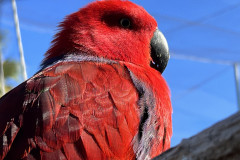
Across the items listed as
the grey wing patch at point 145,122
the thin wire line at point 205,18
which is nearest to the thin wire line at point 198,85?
the thin wire line at point 205,18

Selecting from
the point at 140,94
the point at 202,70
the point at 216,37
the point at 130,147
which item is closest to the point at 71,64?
the point at 140,94

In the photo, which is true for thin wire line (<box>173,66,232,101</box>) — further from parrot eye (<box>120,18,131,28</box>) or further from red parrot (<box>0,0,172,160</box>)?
red parrot (<box>0,0,172,160</box>)

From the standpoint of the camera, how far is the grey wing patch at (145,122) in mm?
1635

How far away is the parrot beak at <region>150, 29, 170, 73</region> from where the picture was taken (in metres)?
2.39

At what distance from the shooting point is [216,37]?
29.8 feet

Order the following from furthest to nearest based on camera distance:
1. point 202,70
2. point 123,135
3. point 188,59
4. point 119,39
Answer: point 202,70
point 188,59
point 119,39
point 123,135

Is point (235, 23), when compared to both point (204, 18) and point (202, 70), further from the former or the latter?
point (202, 70)

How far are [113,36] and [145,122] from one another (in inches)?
27.3

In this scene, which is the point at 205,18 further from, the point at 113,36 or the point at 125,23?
the point at 113,36

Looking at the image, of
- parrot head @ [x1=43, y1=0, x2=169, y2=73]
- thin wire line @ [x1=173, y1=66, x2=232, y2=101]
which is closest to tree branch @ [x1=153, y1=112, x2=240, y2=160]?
parrot head @ [x1=43, y1=0, x2=169, y2=73]

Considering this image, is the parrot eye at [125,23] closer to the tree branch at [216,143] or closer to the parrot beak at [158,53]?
the parrot beak at [158,53]

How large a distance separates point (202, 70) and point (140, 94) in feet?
32.1

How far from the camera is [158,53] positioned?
240 centimetres

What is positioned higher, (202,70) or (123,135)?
(202,70)
